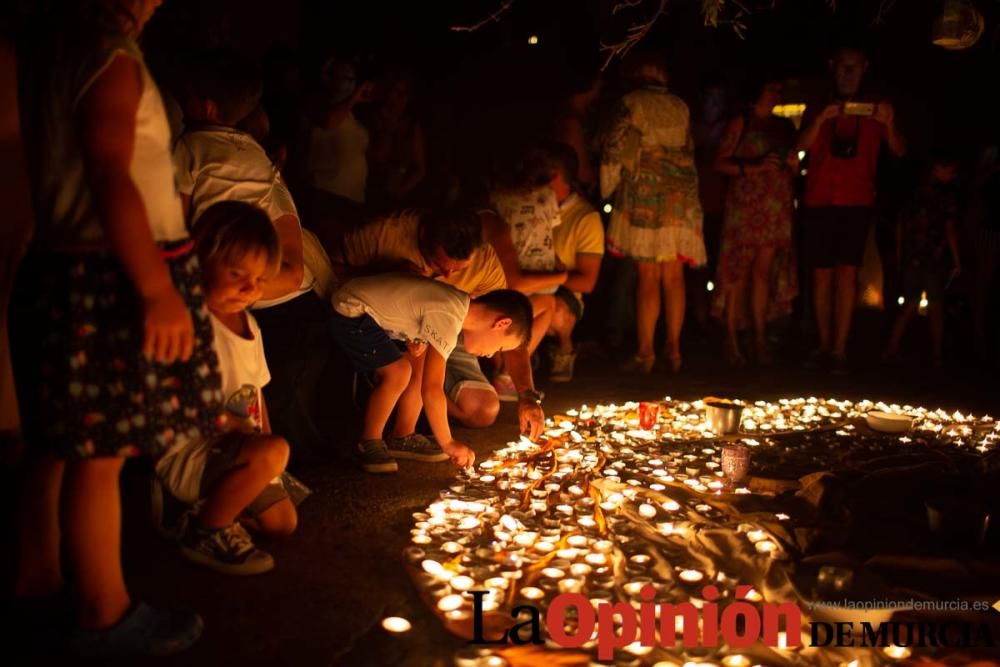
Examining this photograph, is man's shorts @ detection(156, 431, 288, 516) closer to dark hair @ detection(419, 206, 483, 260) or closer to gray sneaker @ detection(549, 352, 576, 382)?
dark hair @ detection(419, 206, 483, 260)

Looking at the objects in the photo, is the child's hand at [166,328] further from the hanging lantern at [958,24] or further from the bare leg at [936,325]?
the bare leg at [936,325]

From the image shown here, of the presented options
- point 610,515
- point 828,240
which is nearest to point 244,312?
A: point 610,515

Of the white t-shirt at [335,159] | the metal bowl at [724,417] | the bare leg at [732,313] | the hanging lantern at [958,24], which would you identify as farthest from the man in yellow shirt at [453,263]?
the hanging lantern at [958,24]

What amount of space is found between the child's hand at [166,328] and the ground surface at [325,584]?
742mm

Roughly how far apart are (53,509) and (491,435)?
2.31 meters

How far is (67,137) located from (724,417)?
315 cm

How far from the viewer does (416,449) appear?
Answer: 387 cm

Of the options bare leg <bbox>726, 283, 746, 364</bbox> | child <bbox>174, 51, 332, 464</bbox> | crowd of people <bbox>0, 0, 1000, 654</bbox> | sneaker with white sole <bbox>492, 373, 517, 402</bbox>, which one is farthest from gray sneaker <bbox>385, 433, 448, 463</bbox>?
bare leg <bbox>726, 283, 746, 364</bbox>

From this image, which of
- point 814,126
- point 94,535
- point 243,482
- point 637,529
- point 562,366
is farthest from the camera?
point 814,126

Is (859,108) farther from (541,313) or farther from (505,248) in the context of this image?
(505,248)

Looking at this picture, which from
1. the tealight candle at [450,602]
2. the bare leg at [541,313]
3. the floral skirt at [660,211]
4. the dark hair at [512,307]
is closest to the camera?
the tealight candle at [450,602]

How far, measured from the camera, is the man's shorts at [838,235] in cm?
607

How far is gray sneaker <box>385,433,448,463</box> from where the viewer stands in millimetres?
3818

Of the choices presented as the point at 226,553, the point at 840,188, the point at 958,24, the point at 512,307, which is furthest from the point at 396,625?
the point at 840,188
